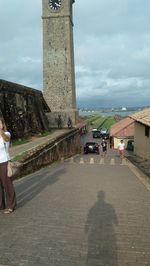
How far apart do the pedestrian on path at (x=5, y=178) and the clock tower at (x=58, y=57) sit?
159 ft

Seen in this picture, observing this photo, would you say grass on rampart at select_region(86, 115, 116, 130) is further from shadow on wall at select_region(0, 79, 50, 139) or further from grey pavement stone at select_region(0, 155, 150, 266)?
grey pavement stone at select_region(0, 155, 150, 266)

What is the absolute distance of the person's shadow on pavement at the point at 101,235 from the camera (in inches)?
188

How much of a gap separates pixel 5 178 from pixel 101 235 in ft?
6.94

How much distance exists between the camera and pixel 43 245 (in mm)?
5215

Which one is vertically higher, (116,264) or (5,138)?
(5,138)

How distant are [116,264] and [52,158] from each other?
2013cm

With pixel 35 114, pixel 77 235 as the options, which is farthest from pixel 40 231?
pixel 35 114

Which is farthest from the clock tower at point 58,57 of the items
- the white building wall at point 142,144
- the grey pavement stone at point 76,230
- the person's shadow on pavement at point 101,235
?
the person's shadow on pavement at point 101,235

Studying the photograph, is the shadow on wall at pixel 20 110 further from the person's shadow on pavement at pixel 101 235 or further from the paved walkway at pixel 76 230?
the person's shadow on pavement at pixel 101 235

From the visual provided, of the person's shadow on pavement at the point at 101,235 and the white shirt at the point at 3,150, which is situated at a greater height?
the white shirt at the point at 3,150

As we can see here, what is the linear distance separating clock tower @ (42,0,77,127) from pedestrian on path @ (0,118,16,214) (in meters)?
48.4

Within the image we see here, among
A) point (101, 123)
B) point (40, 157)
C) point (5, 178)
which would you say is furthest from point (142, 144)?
point (101, 123)

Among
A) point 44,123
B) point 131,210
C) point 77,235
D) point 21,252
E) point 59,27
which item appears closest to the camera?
point 21,252

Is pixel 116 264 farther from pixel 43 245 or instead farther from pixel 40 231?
pixel 40 231
